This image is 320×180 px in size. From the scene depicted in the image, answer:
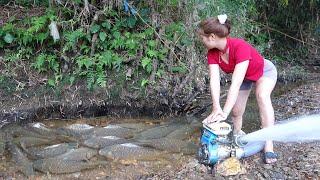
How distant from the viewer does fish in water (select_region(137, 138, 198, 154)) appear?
16.6 ft

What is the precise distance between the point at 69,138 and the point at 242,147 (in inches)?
89.6

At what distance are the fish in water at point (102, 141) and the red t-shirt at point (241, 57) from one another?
5.63 ft

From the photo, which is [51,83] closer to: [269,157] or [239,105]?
[239,105]

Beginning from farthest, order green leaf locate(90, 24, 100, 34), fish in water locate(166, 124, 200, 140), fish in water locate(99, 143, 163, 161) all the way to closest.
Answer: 1. green leaf locate(90, 24, 100, 34)
2. fish in water locate(166, 124, 200, 140)
3. fish in water locate(99, 143, 163, 161)

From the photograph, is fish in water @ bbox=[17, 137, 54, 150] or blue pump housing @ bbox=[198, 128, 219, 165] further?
fish in water @ bbox=[17, 137, 54, 150]

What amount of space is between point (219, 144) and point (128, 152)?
50.5 inches

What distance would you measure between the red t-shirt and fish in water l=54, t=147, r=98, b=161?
1.77m

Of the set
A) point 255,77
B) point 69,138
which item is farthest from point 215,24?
point 69,138

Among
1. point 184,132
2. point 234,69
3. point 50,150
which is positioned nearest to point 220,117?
point 234,69

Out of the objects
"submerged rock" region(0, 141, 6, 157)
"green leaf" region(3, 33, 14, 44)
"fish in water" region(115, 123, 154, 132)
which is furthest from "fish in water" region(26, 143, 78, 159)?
"green leaf" region(3, 33, 14, 44)

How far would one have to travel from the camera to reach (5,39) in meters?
6.94

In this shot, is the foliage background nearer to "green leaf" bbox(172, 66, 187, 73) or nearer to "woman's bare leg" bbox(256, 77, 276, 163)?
"green leaf" bbox(172, 66, 187, 73)

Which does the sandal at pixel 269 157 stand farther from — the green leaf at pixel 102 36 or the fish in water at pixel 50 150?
the green leaf at pixel 102 36

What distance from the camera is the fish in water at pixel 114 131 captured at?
18.6 ft
